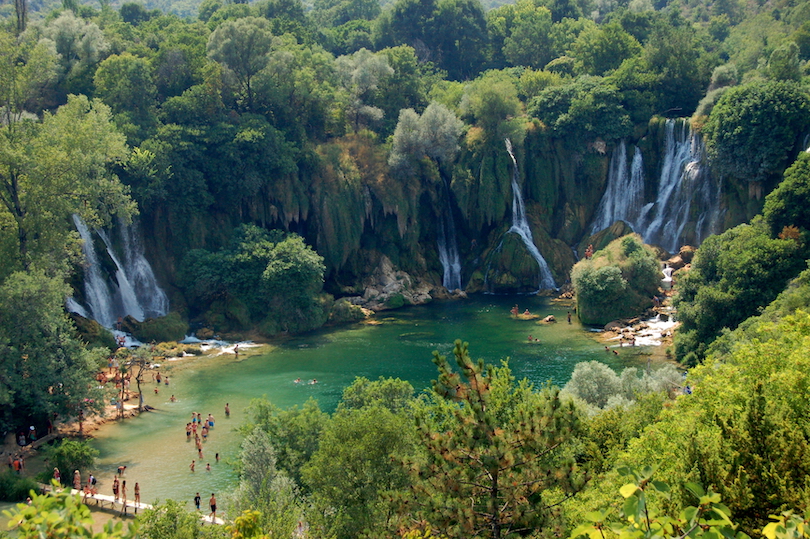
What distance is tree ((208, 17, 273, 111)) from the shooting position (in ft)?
204

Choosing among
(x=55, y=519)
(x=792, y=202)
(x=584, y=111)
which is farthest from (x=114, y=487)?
(x=584, y=111)

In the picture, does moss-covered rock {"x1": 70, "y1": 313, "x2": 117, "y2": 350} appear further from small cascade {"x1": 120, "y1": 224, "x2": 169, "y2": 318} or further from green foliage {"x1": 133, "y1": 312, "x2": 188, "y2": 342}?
small cascade {"x1": 120, "y1": 224, "x2": 169, "y2": 318}

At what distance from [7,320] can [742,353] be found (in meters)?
31.8

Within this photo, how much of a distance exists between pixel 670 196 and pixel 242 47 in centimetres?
4036

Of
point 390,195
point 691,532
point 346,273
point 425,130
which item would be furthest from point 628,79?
point 691,532

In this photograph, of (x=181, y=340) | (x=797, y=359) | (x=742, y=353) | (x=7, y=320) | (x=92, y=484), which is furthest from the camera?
(x=181, y=340)

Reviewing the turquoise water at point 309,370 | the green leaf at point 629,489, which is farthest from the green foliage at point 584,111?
the green leaf at point 629,489

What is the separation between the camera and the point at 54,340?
35.2m

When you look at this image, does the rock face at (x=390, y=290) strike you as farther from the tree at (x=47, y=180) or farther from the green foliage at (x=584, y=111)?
the tree at (x=47, y=180)

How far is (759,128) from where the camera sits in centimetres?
5512

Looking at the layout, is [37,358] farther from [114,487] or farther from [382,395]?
[382,395]

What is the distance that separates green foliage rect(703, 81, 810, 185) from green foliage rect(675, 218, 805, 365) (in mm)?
12858

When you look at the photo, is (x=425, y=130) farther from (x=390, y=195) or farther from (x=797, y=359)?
(x=797, y=359)

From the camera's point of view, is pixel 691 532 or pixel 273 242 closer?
pixel 691 532
